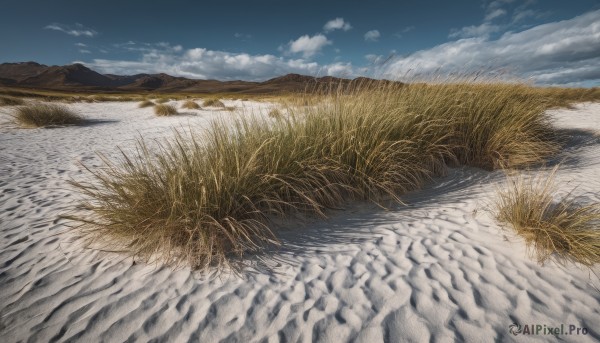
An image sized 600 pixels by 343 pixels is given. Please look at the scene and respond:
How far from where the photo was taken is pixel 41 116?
9695 mm

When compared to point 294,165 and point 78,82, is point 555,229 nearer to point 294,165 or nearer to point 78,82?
point 294,165

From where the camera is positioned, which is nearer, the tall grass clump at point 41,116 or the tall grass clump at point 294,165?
the tall grass clump at point 294,165

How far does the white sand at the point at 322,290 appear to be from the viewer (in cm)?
170

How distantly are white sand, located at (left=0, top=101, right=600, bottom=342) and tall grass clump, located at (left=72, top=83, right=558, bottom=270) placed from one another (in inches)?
10.8

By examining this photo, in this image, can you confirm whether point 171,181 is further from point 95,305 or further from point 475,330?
point 475,330

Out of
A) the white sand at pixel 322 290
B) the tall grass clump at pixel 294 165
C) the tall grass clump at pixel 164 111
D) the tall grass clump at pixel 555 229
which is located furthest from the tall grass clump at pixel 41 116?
the tall grass clump at pixel 555 229

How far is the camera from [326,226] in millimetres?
2949

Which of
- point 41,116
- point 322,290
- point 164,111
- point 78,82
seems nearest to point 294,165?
point 322,290

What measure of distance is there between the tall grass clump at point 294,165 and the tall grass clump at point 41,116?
6929 millimetres

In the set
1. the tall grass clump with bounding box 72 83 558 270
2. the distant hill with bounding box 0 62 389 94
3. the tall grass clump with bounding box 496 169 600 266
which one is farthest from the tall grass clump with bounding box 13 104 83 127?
the distant hill with bounding box 0 62 389 94

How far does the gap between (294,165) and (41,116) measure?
36.3 ft

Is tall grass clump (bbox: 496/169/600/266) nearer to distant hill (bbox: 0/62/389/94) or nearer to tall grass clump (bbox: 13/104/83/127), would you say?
tall grass clump (bbox: 13/104/83/127)

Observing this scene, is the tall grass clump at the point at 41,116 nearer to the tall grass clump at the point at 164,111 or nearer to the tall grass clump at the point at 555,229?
the tall grass clump at the point at 164,111

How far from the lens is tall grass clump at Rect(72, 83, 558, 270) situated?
7.89 ft
